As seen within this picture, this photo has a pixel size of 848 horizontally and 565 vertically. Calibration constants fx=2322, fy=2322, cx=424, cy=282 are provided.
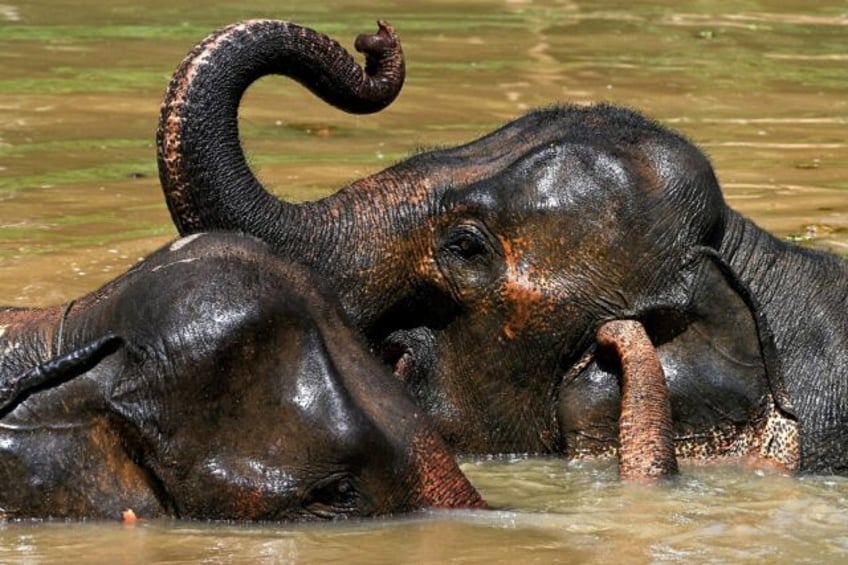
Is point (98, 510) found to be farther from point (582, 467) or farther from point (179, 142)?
point (582, 467)

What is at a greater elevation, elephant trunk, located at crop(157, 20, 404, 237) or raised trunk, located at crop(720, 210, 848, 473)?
elephant trunk, located at crop(157, 20, 404, 237)

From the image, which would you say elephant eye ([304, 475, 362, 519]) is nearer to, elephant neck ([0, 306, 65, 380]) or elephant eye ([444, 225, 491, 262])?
elephant neck ([0, 306, 65, 380])

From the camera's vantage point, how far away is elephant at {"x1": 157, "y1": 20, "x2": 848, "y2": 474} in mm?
7461

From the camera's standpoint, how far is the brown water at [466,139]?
6289mm

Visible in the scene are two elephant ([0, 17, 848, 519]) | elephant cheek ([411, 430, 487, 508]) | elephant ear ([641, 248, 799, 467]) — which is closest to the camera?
elephant cheek ([411, 430, 487, 508])

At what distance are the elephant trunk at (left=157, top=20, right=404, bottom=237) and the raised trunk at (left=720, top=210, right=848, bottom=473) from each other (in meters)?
1.59

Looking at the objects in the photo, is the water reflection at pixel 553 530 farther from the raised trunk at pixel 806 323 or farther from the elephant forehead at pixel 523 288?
the elephant forehead at pixel 523 288

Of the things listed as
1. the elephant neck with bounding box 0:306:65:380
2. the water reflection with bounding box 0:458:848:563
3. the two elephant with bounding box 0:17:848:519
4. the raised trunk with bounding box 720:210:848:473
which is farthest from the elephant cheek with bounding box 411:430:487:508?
the raised trunk with bounding box 720:210:848:473

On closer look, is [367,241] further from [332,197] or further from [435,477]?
[435,477]

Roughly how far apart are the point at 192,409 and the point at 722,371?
2206 mm

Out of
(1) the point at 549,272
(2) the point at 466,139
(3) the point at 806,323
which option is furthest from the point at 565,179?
(2) the point at 466,139

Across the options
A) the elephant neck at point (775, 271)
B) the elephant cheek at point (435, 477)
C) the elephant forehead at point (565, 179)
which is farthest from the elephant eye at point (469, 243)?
the elephant cheek at point (435, 477)

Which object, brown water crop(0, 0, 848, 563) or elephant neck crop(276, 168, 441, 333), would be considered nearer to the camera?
brown water crop(0, 0, 848, 563)

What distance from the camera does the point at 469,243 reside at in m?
7.51
